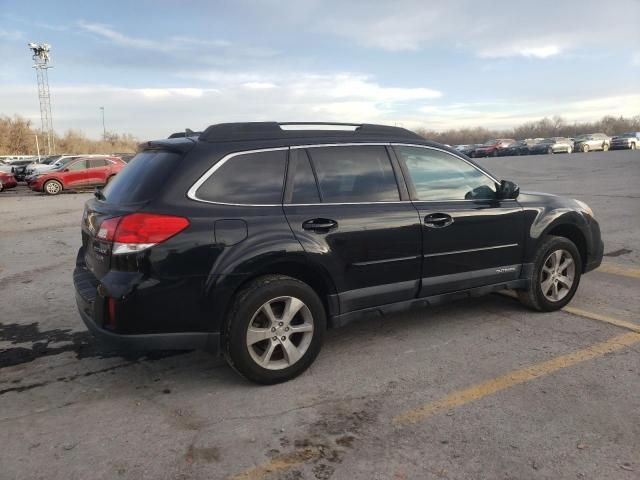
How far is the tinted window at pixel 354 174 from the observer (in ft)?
13.0

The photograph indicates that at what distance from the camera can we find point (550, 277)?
5027mm

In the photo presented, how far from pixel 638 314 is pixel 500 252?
1511 mm

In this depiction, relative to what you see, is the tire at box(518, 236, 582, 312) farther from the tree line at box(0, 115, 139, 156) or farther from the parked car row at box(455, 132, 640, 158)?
the tree line at box(0, 115, 139, 156)

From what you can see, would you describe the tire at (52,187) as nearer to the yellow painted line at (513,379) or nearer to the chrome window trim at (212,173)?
the chrome window trim at (212,173)

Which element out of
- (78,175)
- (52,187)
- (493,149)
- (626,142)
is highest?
(626,142)

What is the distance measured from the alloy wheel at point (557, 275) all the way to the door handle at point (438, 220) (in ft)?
4.14

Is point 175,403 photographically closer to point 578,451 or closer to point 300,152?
point 300,152

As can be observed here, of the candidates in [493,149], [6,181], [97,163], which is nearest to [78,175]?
[97,163]

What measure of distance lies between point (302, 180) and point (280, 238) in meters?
0.52

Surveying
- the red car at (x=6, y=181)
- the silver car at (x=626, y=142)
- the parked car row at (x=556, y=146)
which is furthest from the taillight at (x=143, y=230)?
the silver car at (x=626, y=142)

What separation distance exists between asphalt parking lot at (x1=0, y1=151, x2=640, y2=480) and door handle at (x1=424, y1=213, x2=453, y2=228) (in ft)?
3.20

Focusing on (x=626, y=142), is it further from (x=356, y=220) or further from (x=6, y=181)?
(x=356, y=220)

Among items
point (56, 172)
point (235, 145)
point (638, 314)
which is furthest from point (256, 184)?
point (56, 172)

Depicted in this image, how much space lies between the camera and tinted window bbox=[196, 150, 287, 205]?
3.53 meters
